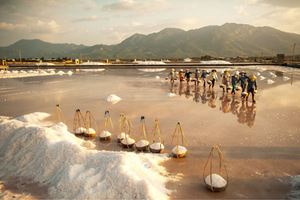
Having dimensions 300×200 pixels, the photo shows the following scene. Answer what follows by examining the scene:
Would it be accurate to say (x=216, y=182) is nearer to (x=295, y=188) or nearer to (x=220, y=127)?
(x=295, y=188)

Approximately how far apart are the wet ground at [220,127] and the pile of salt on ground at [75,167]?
90 cm

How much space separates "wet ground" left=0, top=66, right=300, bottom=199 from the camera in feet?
22.3

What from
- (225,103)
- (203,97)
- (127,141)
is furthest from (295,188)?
(203,97)

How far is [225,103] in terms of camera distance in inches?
663

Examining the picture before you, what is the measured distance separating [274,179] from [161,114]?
760 centimetres

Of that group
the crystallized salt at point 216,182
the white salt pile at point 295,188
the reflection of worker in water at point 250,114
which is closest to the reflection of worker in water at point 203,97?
the reflection of worker in water at point 250,114

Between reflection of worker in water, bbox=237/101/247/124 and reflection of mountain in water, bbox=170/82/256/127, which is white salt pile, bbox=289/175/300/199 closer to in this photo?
reflection of mountain in water, bbox=170/82/256/127

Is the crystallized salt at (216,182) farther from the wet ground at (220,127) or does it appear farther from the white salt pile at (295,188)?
the white salt pile at (295,188)

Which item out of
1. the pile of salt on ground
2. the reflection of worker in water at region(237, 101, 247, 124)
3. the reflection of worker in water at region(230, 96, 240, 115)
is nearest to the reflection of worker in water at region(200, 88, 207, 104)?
the reflection of worker in water at region(230, 96, 240, 115)

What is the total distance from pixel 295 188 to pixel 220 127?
524cm

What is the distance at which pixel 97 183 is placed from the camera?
20.1 feet

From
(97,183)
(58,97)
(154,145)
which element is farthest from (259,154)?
(58,97)

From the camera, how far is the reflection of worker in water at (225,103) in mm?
15078

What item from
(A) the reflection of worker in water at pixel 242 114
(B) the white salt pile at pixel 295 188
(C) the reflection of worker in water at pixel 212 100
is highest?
(C) the reflection of worker in water at pixel 212 100
